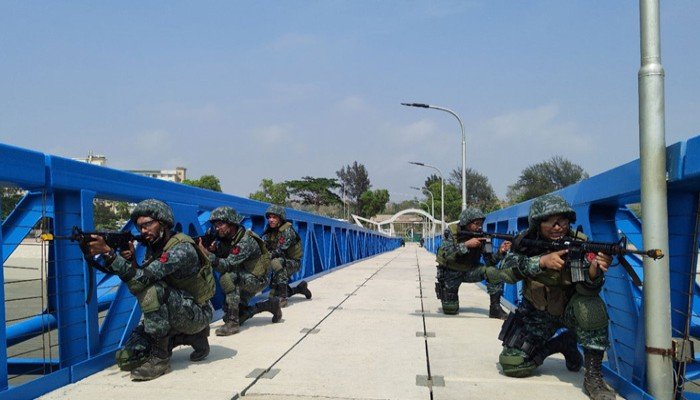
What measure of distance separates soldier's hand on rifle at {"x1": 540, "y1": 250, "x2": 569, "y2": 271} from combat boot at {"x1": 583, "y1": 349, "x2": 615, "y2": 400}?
0.61 m

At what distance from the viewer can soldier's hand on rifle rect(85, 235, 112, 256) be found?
12.6 ft

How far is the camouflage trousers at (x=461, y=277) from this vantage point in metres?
7.39

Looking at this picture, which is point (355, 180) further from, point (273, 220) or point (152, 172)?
point (273, 220)

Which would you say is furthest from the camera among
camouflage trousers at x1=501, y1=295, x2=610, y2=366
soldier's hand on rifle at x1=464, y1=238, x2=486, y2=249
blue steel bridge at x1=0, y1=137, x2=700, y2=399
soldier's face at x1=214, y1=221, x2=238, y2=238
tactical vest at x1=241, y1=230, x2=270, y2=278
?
soldier's hand on rifle at x1=464, y1=238, x2=486, y2=249

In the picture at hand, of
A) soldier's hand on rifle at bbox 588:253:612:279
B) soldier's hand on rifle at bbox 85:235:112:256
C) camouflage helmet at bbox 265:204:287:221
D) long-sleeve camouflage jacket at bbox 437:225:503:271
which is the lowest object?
long-sleeve camouflage jacket at bbox 437:225:503:271

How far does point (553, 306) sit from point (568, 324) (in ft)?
0.54

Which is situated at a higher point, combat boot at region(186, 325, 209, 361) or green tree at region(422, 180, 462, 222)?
green tree at region(422, 180, 462, 222)


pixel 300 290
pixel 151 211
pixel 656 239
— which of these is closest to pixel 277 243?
pixel 300 290

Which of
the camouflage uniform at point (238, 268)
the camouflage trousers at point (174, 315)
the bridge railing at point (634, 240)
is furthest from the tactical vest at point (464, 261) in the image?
the camouflage trousers at point (174, 315)

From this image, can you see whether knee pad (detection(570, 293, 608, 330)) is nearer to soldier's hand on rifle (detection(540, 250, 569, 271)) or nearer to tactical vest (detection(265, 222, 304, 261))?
soldier's hand on rifle (detection(540, 250, 569, 271))

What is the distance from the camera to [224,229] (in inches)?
242

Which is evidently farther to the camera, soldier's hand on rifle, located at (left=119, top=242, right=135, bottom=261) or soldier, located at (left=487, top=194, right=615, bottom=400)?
soldier's hand on rifle, located at (left=119, top=242, right=135, bottom=261)

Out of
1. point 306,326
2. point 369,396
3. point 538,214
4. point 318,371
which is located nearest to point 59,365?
point 318,371

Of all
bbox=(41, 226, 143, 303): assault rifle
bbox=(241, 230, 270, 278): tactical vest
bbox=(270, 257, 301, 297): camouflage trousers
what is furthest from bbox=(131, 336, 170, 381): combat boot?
bbox=(270, 257, 301, 297): camouflage trousers
